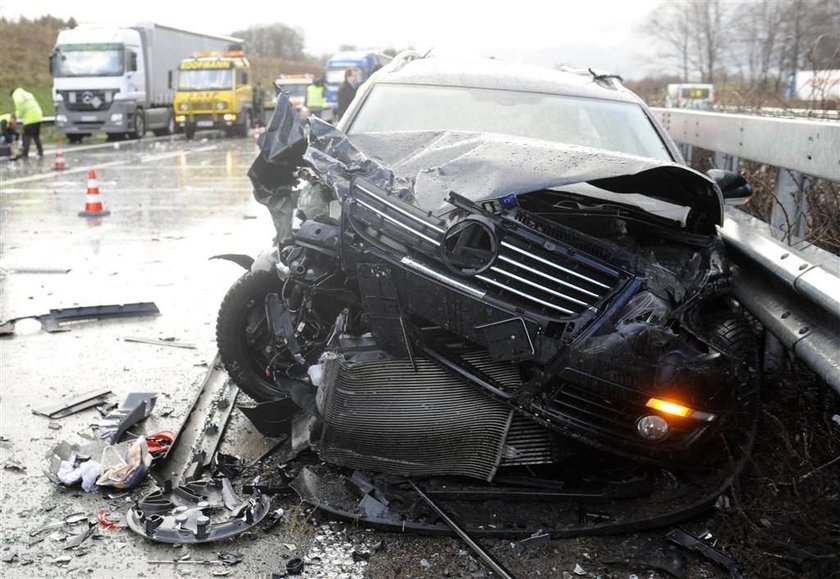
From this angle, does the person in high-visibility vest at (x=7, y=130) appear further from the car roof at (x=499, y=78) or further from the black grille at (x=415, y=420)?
the black grille at (x=415, y=420)

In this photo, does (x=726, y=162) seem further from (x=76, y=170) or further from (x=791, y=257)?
(x=76, y=170)

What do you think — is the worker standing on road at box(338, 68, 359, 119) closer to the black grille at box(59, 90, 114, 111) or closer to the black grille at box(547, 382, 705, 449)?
the black grille at box(59, 90, 114, 111)

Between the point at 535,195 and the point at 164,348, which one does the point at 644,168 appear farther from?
the point at 164,348

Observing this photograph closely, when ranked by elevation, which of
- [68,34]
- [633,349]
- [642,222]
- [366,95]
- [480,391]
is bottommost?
[480,391]

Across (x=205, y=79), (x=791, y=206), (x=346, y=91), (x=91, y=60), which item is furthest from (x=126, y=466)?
Result: (x=205, y=79)

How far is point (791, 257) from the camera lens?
3688 millimetres

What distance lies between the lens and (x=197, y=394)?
4961mm

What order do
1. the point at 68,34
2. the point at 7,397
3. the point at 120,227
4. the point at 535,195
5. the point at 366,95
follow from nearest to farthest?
the point at 535,195
the point at 7,397
the point at 366,95
the point at 120,227
the point at 68,34

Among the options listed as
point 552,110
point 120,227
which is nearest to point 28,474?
point 552,110

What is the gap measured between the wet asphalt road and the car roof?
2.24 meters

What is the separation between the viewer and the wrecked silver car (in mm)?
3229

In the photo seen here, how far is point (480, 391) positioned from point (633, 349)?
23.6 inches

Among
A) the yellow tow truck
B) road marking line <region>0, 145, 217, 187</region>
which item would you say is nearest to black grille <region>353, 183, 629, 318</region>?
road marking line <region>0, 145, 217, 187</region>

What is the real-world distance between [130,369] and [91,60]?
2313cm
